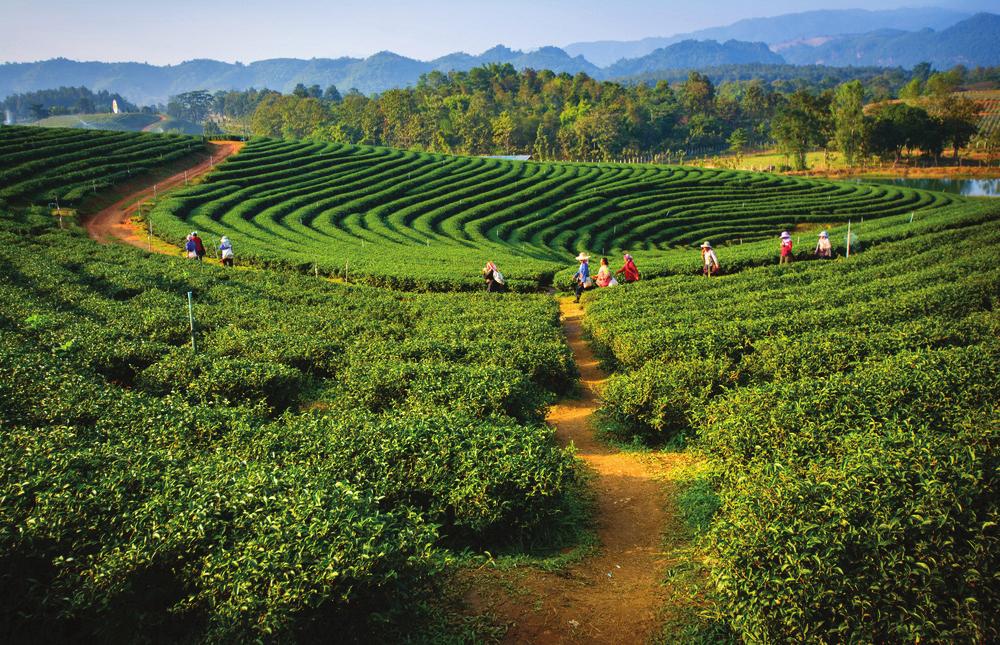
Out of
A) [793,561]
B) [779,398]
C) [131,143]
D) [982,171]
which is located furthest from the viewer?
[982,171]

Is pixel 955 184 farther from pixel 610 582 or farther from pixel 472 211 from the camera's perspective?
pixel 610 582

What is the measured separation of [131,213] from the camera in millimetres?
39750

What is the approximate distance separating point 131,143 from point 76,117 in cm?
14529

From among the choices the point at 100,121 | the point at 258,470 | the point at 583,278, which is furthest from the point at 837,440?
the point at 100,121

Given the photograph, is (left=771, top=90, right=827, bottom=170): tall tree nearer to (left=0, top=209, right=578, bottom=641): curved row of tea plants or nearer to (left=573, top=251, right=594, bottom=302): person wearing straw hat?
(left=573, top=251, right=594, bottom=302): person wearing straw hat

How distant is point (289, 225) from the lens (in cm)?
3916

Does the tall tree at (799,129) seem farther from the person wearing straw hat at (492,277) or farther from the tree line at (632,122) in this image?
the person wearing straw hat at (492,277)

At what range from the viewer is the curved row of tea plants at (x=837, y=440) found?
5.20 metres

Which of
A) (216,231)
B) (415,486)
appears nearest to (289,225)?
(216,231)

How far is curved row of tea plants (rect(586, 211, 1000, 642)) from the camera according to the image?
17.1 feet

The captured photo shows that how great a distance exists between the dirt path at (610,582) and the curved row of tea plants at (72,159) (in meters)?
40.0

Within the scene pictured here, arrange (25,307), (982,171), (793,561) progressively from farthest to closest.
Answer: (982,171) → (25,307) → (793,561)

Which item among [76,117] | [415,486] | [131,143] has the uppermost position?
[76,117]

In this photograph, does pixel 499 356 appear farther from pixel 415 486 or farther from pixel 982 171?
pixel 982 171
